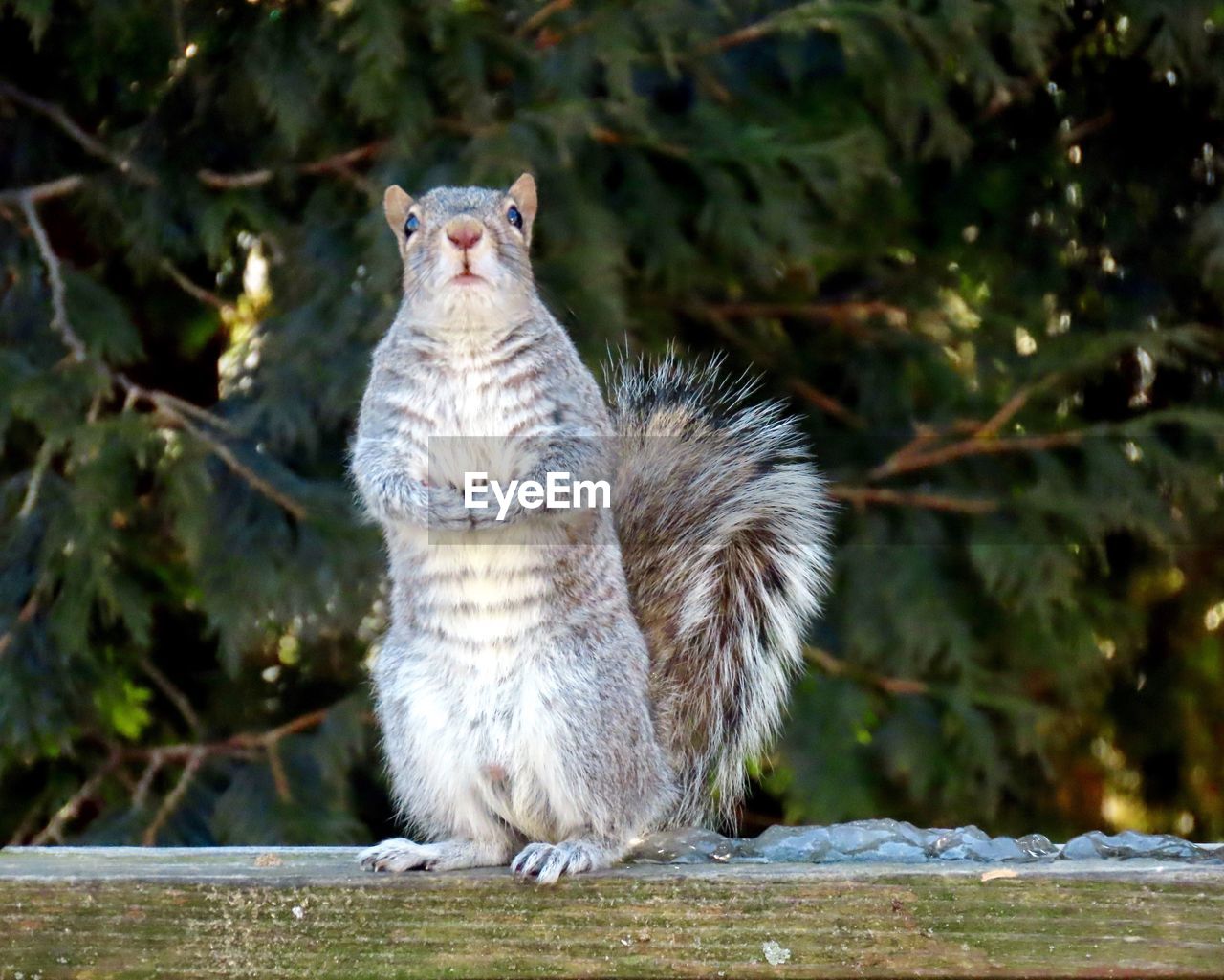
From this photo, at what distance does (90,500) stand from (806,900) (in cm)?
182

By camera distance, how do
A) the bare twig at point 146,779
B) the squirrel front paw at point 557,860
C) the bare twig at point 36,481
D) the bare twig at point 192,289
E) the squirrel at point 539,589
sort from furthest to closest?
the bare twig at point 192,289, the bare twig at point 146,779, the bare twig at point 36,481, the squirrel at point 539,589, the squirrel front paw at point 557,860

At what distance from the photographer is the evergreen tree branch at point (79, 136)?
10.2 feet

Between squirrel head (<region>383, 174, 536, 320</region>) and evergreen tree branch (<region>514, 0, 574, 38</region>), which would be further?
evergreen tree branch (<region>514, 0, 574, 38</region>)

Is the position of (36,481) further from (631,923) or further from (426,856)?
(631,923)

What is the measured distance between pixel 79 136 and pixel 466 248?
1886mm

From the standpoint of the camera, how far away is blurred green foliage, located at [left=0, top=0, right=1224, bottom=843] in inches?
112

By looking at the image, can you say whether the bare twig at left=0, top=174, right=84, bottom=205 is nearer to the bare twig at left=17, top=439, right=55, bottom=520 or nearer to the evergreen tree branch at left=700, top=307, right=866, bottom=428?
the bare twig at left=17, top=439, right=55, bottom=520

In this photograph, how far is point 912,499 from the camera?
3430mm

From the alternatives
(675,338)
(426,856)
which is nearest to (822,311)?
(675,338)

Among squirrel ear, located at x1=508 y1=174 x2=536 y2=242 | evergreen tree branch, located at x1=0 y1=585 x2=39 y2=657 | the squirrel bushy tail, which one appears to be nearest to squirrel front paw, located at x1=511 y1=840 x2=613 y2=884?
the squirrel bushy tail

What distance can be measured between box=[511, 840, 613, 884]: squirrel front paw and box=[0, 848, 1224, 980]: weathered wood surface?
0.02m

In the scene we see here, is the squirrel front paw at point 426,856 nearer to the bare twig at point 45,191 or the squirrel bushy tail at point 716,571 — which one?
the squirrel bushy tail at point 716,571

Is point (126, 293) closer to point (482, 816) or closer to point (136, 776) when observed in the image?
point (136, 776)

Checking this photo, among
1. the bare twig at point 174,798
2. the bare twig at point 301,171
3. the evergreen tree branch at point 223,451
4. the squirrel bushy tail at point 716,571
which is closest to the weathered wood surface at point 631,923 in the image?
the squirrel bushy tail at point 716,571
